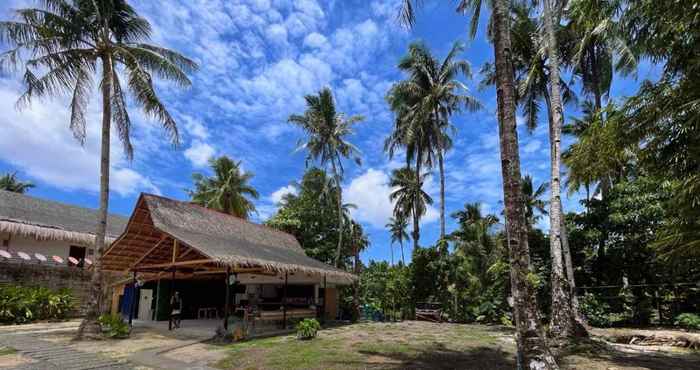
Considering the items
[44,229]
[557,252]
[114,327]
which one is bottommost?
[114,327]

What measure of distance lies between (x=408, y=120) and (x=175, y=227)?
48.5 feet

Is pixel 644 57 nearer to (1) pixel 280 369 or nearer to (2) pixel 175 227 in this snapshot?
(1) pixel 280 369

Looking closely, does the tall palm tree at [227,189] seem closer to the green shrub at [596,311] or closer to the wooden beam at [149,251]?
the wooden beam at [149,251]

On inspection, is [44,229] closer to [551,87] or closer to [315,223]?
[315,223]

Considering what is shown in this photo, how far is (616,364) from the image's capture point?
7695 mm

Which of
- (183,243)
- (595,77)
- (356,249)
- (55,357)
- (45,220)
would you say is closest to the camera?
(55,357)

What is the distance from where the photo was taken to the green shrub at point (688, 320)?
475 inches

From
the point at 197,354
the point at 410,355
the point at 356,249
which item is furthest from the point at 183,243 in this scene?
the point at 356,249

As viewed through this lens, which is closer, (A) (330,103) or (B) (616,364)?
(B) (616,364)

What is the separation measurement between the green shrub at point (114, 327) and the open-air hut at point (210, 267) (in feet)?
7.38

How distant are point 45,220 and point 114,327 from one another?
433 inches

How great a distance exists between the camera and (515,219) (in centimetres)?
608

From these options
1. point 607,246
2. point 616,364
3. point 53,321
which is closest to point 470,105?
point 607,246

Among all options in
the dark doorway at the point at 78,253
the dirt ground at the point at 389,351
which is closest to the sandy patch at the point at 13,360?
the dirt ground at the point at 389,351
